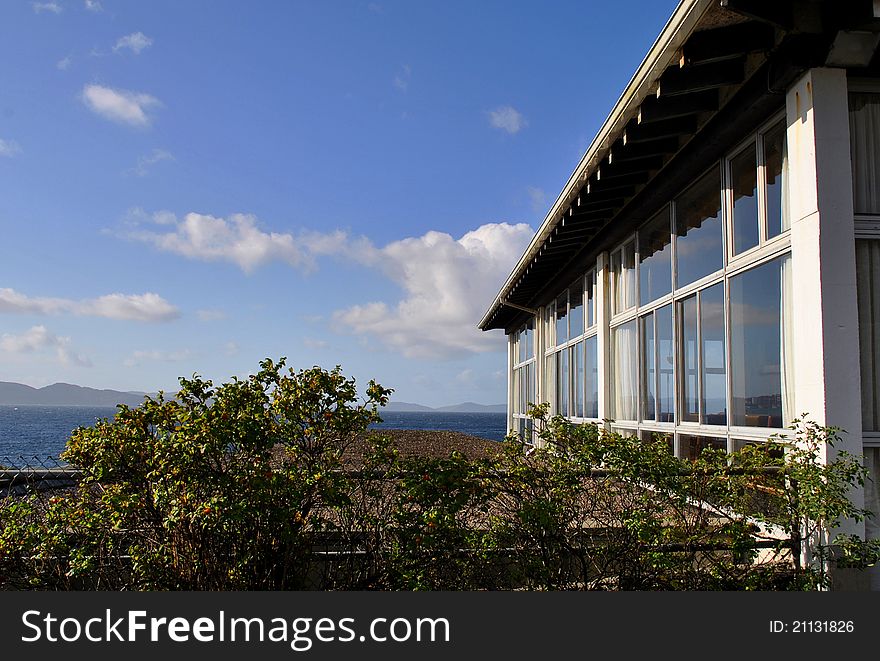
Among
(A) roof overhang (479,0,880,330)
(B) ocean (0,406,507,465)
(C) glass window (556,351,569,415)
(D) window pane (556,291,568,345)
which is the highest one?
(A) roof overhang (479,0,880,330)

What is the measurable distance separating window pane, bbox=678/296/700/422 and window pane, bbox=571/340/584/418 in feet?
12.6

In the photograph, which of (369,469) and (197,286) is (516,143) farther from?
(197,286)

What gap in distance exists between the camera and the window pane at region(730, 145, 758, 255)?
5770 millimetres

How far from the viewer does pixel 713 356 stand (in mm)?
6340

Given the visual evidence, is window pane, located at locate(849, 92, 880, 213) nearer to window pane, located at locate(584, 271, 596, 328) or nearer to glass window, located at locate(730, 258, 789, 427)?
glass window, located at locate(730, 258, 789, 427)

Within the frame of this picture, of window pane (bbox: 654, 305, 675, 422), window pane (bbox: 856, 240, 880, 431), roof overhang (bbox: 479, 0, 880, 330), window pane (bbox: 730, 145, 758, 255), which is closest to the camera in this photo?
roof overhang (bbox: 479, 0, 880, 330)

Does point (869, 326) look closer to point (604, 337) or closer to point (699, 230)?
point (699, 230)

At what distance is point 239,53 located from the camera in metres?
10.5

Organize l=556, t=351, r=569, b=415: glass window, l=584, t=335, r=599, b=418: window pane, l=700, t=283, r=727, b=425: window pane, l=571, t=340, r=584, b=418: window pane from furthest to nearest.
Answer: l=556, t=351, r=569, b=415: glass window → l=571, t=340, r=584, b=418: window pane → l=584, t=335, r=599, b=418: window pane → l=700, t=283, r=727, b=425: window pane

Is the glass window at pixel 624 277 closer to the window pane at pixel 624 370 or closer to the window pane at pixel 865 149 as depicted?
the window pane at pixel 624 370

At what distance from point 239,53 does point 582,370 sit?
22.6ft

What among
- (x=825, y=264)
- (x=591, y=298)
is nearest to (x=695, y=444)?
(x=825, y=264)

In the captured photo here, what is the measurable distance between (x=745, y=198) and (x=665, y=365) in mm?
2131

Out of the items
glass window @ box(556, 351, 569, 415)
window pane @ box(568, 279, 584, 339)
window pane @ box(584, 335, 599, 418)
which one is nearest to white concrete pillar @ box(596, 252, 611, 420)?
window pane @ box(584, 335, 599, 418)
